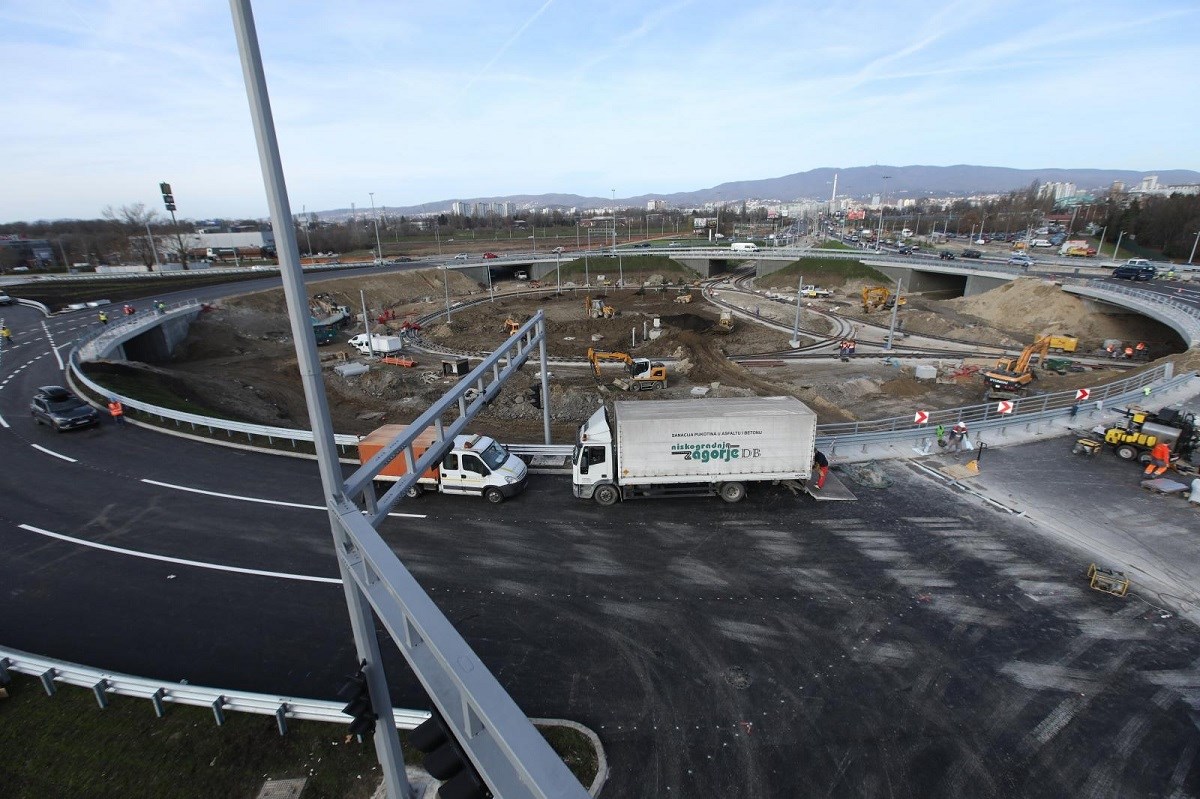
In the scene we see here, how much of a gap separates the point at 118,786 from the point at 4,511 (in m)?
13.8

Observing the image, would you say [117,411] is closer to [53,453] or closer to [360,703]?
[53,453]

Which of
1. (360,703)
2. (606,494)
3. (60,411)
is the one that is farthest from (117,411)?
(360,703)

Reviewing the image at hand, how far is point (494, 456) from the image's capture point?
17.4m

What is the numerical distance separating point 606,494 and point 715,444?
3.75m

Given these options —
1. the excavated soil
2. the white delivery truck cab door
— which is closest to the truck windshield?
the white delivery truck cab door

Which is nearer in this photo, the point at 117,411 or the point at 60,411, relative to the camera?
the point at 60,411

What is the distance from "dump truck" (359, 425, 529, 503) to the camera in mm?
16812

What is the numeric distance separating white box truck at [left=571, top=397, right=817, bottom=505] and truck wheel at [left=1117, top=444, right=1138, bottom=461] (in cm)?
1209

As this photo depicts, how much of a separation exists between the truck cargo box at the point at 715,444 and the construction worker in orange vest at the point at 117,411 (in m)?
22.3

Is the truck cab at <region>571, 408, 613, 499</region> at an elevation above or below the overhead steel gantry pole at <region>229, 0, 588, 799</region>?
below

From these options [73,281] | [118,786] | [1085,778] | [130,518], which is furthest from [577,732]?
[73,281]

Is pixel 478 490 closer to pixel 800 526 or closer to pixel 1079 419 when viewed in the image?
pixel 800 526

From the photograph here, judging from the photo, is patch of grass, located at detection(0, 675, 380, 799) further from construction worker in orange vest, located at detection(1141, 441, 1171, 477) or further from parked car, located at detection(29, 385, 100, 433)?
construction worker in orange vest, located at detection(1141, 441, 1171, 477)

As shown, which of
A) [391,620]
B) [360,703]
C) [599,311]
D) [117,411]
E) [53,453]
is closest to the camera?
[391,620]
